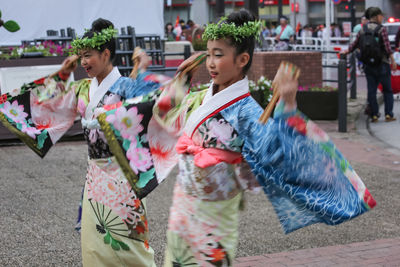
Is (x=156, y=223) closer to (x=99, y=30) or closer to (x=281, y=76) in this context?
(x=99, y=30)

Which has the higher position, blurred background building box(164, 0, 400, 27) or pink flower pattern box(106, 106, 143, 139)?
blurred background building box(164, 0, 400, 27)

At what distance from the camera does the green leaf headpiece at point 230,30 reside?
3.37 meters

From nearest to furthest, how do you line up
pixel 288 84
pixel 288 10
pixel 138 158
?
pixel 288 84, pixel 138 158, pixel 288 10

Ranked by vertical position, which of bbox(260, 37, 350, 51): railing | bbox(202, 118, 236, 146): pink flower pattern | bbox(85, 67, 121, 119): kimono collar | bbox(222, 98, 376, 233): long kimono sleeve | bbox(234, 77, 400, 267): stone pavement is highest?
bbox(85, 67, 121, 119): kimono collar

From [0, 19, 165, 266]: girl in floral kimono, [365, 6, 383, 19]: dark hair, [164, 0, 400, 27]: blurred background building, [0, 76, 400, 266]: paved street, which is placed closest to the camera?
[0, 19, 165, 266]: girl in floral kimono

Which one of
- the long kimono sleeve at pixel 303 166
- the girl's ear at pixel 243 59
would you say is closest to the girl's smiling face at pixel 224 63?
the girl's ear at pixel 243 59

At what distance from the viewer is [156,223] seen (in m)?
5.91

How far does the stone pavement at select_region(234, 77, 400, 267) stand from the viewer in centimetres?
484

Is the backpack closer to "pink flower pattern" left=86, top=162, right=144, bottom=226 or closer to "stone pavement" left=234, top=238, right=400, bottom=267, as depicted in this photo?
"stone pavement" left=234, top=238, right=400, bottom=267

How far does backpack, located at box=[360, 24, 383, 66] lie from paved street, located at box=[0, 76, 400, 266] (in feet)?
8.88

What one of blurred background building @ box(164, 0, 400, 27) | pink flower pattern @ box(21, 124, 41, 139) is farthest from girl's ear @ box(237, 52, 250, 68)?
blurred background building @ box(164, 0, 400, 27)

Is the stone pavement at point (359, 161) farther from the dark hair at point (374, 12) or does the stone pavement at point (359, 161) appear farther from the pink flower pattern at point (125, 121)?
the dark hair at point (374, 12)

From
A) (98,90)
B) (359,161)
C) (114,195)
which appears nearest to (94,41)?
(98,90)

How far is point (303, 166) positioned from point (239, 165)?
0.33 meters
